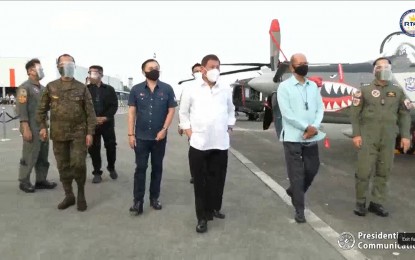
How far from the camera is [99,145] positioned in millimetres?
6328

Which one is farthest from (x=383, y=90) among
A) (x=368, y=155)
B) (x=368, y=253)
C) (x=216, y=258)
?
(x=216, y=258)

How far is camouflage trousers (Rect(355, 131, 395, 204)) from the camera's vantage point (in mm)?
4395

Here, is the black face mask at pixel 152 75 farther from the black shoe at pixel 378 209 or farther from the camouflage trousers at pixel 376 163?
the black shoe at pixel 378 209

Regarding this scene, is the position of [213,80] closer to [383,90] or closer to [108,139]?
[383,90]

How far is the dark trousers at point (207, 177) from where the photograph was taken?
3967mm

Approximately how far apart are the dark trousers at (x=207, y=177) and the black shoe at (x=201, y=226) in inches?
1.7

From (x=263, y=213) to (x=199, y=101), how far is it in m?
1.62

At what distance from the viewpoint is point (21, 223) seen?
4066 mm

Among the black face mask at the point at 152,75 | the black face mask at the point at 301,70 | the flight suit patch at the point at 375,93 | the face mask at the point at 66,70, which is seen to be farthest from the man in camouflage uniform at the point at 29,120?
the flight suit patch at the point at 375,93

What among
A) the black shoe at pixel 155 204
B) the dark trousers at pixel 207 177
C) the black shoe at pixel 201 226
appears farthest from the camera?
the black shoe at pixel 155 204

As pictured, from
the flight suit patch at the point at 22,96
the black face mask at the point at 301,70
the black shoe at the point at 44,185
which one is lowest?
the black shoe at the point at 44,185

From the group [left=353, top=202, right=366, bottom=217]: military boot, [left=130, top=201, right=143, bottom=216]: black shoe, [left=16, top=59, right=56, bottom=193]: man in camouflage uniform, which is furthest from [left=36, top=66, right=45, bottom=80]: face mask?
[left=353, top=202, right=366, bottom=217]: military boot

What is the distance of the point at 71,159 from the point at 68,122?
0.46 m

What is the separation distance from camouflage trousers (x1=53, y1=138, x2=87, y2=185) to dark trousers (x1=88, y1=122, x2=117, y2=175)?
1532 mm
